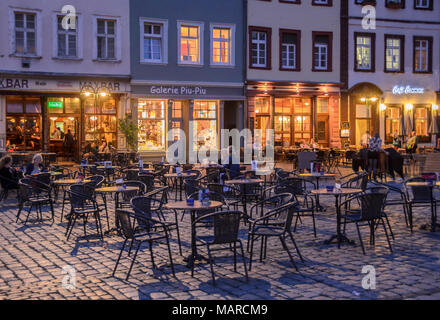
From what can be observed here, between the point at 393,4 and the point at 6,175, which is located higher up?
the point at 393,4

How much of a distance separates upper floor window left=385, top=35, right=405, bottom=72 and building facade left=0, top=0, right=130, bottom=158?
14.6 m

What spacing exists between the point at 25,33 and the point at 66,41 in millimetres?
1714

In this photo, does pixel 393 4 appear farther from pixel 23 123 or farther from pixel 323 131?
pixel 23 123

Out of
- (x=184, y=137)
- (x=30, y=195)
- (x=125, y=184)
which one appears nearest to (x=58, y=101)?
(x=184, y=137)

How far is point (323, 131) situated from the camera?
29875mm

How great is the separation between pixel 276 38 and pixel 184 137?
698 cm

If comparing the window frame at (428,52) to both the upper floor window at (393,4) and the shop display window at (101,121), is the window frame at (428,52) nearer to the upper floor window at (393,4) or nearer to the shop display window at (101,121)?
the upper floor window at (393,4)

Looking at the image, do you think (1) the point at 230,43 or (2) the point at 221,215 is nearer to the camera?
(2) the point at 221,215

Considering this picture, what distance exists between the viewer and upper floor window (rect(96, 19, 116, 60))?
82.3 feet

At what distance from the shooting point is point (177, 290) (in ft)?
21.6

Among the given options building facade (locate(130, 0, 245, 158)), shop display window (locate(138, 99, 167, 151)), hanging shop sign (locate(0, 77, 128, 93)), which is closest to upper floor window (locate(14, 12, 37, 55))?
hanging shop sign (locate(0, 77, 128, 93))

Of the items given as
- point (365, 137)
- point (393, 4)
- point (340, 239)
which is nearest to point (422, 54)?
point (393, 4)

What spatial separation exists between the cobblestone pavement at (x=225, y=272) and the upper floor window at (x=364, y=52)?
71.2 feet

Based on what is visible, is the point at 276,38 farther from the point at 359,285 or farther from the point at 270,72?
the point at 359,285
